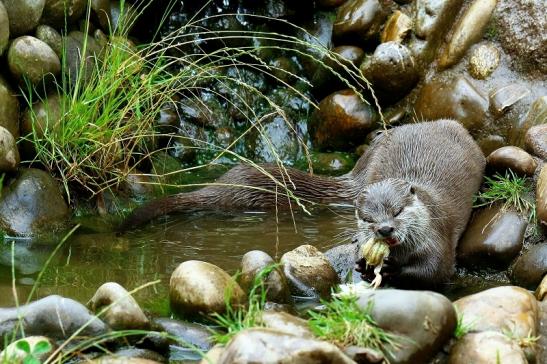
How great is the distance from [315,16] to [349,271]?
9.64 ft

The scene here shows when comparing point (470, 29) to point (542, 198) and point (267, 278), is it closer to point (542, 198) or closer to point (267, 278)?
point (542, 198)

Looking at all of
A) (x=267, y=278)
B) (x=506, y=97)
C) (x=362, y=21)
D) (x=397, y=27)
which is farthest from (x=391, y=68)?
(x=267, y=278)

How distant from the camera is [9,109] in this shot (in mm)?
4465

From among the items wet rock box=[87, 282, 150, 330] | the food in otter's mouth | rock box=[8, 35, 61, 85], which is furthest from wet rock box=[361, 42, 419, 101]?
wet rock box=[87, 282, 150, 330]

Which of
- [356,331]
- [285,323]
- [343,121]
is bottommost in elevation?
[343,121]

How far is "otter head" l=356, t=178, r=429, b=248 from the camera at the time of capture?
3670mm

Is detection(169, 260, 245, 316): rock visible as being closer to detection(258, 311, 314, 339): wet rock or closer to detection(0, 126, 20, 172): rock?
detection(258, 311, 314, 339): wet rock

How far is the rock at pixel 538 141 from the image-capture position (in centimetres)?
425

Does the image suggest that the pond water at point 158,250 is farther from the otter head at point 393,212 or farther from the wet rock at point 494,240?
the otter head at point 393,212

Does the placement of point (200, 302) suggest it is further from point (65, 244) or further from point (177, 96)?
point (177, 96)

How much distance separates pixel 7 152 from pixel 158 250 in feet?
2.97

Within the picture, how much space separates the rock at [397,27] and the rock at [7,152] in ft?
9.13

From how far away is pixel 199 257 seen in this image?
402 cm

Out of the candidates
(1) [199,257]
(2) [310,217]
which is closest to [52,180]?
(1) [199,257]
